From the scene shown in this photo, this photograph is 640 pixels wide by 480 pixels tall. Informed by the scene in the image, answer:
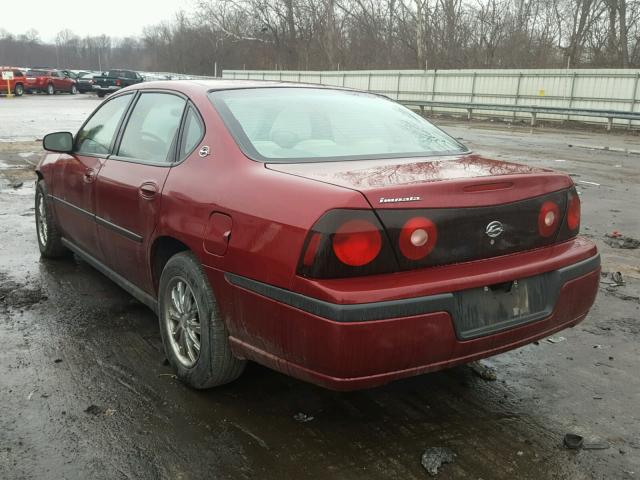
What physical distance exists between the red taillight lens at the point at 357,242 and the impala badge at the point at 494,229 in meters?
0.54

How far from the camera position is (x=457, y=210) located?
251 cm

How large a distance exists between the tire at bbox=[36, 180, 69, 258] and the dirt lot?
809 mm

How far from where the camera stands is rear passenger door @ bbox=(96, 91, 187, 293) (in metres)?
3.36

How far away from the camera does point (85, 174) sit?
13.8ft

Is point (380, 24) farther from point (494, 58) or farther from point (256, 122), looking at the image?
point (256, 122)

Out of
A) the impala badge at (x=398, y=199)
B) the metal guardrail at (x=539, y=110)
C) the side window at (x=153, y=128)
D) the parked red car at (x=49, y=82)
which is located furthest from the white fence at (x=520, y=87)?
the parked red car at (x=49, y=82)

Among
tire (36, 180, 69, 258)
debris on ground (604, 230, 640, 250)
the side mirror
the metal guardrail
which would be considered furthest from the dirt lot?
the metal guardrail

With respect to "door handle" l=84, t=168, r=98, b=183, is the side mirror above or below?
above

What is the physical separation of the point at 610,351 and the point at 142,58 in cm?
10937

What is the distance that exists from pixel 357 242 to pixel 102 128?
277 centimetres

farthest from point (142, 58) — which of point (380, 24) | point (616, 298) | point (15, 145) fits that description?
point (616, 298)

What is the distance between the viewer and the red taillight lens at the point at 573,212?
9.80ft

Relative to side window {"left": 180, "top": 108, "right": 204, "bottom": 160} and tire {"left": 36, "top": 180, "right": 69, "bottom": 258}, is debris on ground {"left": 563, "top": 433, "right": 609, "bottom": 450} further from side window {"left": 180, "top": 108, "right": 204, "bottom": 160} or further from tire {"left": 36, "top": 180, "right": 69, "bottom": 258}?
tire {"left": 36, "top": 180, "right": 69, "bottom": 258}

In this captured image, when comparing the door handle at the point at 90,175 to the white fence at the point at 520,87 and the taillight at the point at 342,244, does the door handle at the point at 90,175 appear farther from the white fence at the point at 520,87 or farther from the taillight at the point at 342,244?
the white fence at the point at 520,87
